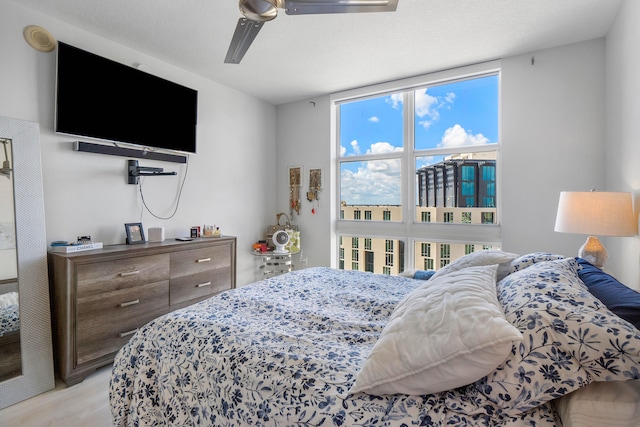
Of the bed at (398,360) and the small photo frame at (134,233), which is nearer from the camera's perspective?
the bed at (398,360)

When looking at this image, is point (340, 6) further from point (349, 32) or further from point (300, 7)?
point (349, 32)

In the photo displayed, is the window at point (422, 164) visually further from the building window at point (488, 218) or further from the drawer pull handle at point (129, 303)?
the drawer pull handle at point (129, 303)

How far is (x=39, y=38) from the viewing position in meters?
2.24

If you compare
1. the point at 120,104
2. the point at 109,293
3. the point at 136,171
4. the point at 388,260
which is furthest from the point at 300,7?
the point at 388,260

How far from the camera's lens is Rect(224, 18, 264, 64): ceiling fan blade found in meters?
1.58

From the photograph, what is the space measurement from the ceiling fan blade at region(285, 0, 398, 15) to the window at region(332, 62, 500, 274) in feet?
6.98

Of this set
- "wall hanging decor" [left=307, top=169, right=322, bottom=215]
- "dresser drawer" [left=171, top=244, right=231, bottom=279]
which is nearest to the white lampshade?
"wall hanging decor" [left=307, top=169, right=322, bottom=215]

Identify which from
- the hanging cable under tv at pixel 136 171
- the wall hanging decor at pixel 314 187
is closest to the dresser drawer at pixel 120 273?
the hanging cable under tv at pixel 136 171

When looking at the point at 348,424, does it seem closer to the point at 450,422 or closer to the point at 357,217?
the point at 450,422

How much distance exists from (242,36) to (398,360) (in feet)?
5.66

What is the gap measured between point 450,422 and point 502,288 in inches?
21.5

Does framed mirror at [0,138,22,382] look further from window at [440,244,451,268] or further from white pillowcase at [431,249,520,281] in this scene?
window at [440,244,451,268]

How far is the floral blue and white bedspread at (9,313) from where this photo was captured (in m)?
1.94

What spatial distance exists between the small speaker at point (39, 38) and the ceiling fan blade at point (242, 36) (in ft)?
4.81
